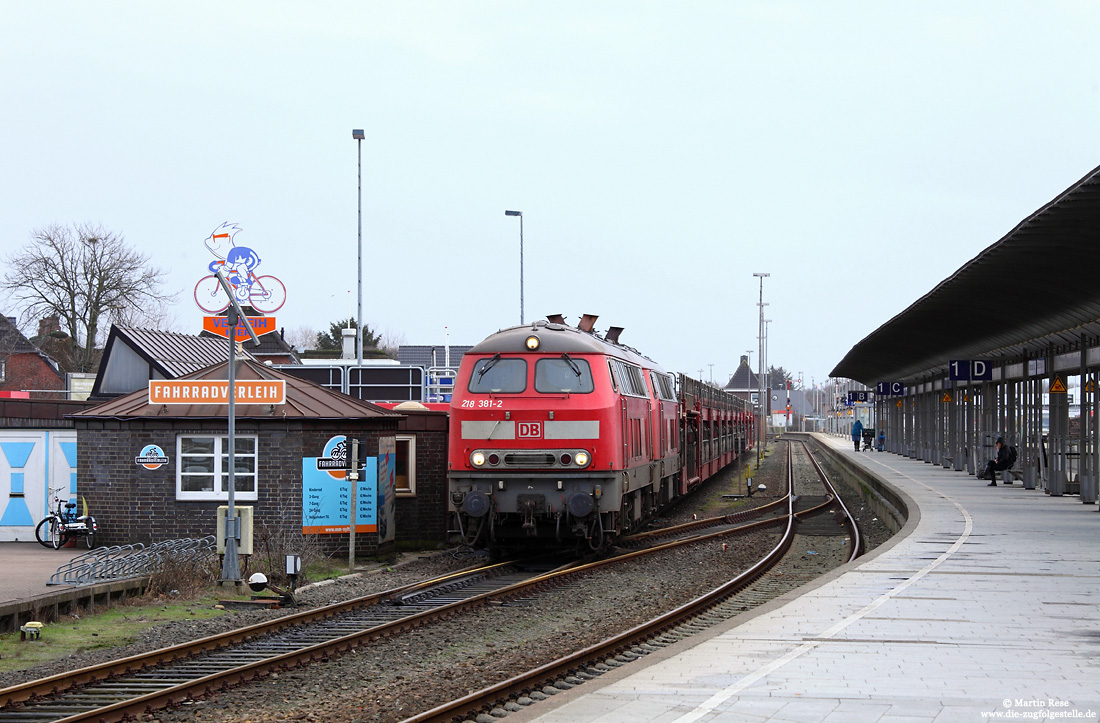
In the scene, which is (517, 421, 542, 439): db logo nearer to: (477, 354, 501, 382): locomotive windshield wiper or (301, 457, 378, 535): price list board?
(477, 354, 501, 382): locomotive windshield wiper

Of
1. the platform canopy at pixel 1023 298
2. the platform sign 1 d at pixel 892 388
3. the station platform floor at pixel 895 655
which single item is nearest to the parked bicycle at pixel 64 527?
the station platform floor at pixel 895 655

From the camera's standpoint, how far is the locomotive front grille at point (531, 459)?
16078mm

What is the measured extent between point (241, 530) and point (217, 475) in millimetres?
3368

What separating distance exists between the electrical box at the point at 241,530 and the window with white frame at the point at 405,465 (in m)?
4.46

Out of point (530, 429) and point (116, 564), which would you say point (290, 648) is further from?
point (530, 429)

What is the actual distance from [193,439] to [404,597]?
710cm

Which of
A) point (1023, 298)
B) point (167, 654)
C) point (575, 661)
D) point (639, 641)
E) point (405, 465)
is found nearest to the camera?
point (575, 661)

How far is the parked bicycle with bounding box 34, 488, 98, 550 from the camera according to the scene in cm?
1880

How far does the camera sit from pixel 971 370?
3178 centimetres

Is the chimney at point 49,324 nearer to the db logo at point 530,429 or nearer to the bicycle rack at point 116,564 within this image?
the bicycle rack at point 116,564

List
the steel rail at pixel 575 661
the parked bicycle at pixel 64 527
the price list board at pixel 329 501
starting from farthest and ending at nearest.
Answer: the parked bicycle at pixel 64 527 < the price list board at pixel 329 501 < the steel rail at pixel 575 661

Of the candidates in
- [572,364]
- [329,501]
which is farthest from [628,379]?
[329,501]

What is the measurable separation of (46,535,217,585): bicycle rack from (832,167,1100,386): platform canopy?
12052 millimetres

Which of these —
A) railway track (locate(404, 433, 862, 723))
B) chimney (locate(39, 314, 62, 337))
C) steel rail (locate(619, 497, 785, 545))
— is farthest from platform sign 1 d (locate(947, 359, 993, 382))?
chimney (locate(39, 314, 62, 337))
